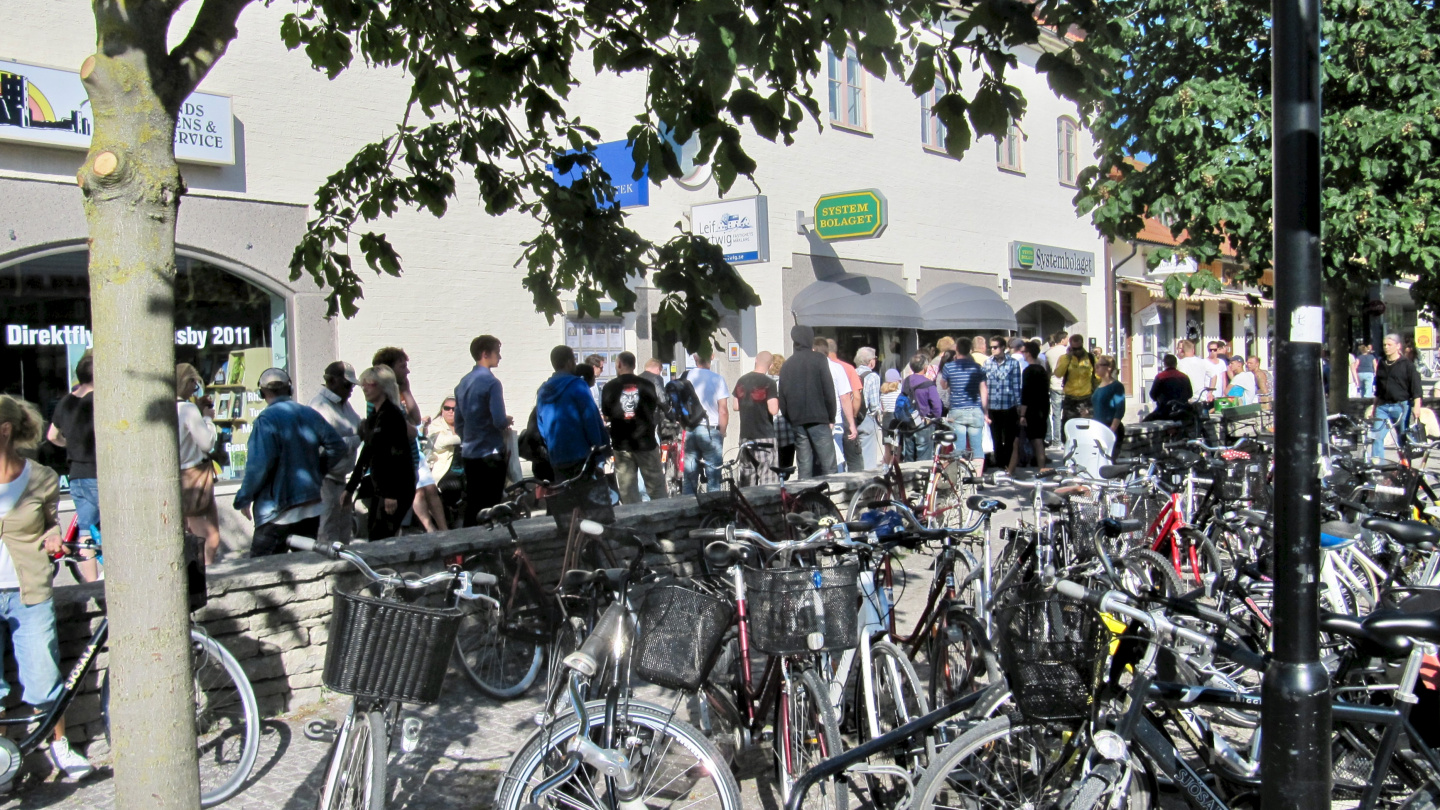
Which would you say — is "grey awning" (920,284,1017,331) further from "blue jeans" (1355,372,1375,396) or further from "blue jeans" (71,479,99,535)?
"blue jeans" (71,479,99,535)

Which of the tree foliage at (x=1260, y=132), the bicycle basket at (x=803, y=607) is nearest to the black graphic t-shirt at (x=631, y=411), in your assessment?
the tree foliage at (x=1260, y=132)

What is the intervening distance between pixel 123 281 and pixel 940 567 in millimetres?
3214

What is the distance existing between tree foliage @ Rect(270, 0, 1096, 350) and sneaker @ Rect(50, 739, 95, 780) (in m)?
2.41

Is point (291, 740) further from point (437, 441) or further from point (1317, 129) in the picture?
point (437, 441)

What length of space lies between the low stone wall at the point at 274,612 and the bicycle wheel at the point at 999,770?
2963 millimetres

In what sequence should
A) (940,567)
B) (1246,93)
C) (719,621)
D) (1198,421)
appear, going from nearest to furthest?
(719,621)
(940,567)
(1246,93)
(1198,421)

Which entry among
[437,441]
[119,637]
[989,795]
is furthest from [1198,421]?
[119,637]

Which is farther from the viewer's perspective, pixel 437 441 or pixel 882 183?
pixel 882 183

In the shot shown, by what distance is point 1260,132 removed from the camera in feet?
31.4

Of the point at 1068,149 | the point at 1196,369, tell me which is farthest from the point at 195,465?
the point at 1068,149

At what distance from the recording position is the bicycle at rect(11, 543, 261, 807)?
14.2 ft

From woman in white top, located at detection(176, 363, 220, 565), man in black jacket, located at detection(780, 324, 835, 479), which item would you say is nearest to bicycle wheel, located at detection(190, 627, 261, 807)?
woman in white top, located at detection(176, 363, 220, 565)

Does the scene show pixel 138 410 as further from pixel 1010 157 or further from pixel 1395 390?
pixel 1010 157

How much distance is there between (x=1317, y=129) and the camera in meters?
2.95
